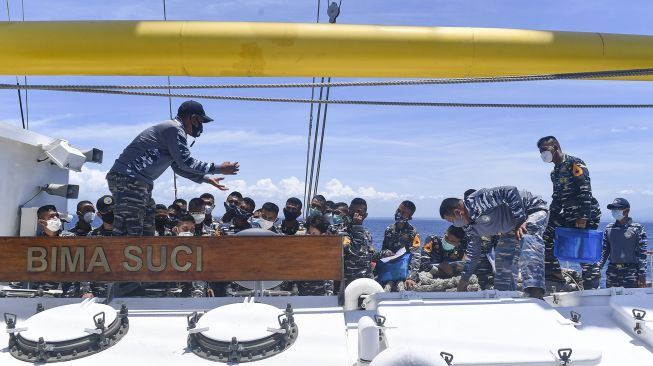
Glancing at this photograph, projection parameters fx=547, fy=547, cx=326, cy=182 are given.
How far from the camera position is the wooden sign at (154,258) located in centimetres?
363

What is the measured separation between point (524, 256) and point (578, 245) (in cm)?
106

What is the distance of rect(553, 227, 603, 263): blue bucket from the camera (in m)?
4.86

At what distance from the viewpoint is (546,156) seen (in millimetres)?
5508

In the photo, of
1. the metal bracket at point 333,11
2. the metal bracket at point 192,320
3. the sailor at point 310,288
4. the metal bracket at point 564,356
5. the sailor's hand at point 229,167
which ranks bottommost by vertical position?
the sailor at point 310,288

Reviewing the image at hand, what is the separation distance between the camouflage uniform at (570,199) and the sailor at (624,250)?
311 centimetres

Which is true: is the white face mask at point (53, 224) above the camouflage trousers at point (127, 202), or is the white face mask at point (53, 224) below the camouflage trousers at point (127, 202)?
below

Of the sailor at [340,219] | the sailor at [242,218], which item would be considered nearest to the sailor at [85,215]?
the sailor at [242,218]

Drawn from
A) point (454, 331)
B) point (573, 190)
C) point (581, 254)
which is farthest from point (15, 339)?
point (573, 190)

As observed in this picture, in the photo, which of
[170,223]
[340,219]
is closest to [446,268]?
[340,219]

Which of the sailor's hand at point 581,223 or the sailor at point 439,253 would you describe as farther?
the sailor at point 439,253

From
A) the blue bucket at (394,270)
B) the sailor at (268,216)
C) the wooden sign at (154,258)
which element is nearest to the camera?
the wooden sign at (154,258)

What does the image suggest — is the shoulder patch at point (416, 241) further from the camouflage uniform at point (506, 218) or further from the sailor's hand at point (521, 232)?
the sailor's hand at point (521, 232)

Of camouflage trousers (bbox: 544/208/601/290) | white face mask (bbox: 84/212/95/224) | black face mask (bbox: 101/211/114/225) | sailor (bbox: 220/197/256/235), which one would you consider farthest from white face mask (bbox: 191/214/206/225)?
camouflage trousers (bbox: 544/208/601/290)

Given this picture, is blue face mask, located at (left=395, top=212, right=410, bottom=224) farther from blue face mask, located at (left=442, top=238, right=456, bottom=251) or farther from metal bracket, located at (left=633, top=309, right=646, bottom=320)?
metal bracket, located at (left=633, top=309, right=646, bottom=320)
